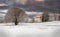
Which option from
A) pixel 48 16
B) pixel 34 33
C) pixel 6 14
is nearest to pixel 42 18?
pixel 48 16

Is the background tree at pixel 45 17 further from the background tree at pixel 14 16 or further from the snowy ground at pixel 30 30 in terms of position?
the background tree at pixel 14 16


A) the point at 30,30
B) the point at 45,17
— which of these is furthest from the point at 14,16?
the point at 45,17

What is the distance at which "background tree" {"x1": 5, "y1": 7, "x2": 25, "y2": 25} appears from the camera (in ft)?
7.09

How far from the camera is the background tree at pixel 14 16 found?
7.09ft

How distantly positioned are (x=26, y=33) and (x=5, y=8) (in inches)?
16.1

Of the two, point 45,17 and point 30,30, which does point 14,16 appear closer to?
point 30,30

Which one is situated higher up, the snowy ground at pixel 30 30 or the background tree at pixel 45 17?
the background tree at pixel 45 17

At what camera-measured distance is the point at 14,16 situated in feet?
7.09

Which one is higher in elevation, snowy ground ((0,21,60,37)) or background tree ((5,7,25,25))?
background tree ((5,7,25,25))

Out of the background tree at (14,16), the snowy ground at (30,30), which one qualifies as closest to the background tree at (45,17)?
the snowy ground at (30,30)

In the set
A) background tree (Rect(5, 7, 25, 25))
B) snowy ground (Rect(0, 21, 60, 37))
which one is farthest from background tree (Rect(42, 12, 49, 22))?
background tree (Rect(5, 7, 25, 25))

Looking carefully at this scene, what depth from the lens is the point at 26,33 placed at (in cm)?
214

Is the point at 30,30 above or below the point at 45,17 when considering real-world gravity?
below

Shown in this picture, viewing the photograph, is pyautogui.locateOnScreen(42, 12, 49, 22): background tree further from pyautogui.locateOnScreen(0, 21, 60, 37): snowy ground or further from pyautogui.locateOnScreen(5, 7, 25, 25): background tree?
pyautogui.locateOnScreen(5, 7, 25, 25): background tree
